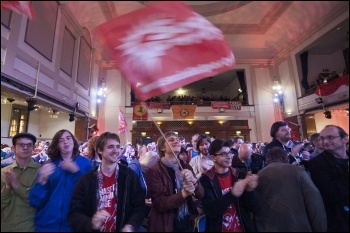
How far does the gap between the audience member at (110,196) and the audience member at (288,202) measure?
1.01 metres

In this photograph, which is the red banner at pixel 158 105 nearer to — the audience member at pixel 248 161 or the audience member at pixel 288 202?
the audience member at pixel 248 161

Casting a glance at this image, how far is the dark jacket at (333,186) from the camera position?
142cm

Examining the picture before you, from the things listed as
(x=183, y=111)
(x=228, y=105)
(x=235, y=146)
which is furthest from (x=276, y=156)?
(x=228, y=105)

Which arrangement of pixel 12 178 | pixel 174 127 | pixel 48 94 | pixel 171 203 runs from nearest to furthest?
pixel 12 178
pixel 171 203
pixel 48 94
pixel 174 127

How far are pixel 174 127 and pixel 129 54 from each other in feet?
49.9

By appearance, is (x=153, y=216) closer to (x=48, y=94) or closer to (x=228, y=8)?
(x=228, y=8)

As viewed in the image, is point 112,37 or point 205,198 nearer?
point 112,37

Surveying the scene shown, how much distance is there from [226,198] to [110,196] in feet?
3.11

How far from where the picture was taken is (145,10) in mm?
1494

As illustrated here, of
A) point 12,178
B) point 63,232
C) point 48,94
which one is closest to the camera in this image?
point 12,178

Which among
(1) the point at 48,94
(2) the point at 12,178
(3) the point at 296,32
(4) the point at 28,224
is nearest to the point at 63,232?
(4) the point at 28,224

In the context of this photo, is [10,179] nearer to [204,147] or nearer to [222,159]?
[222,159]

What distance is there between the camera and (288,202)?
1.73 metres

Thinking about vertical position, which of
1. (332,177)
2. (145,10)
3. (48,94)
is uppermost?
(48,94)
